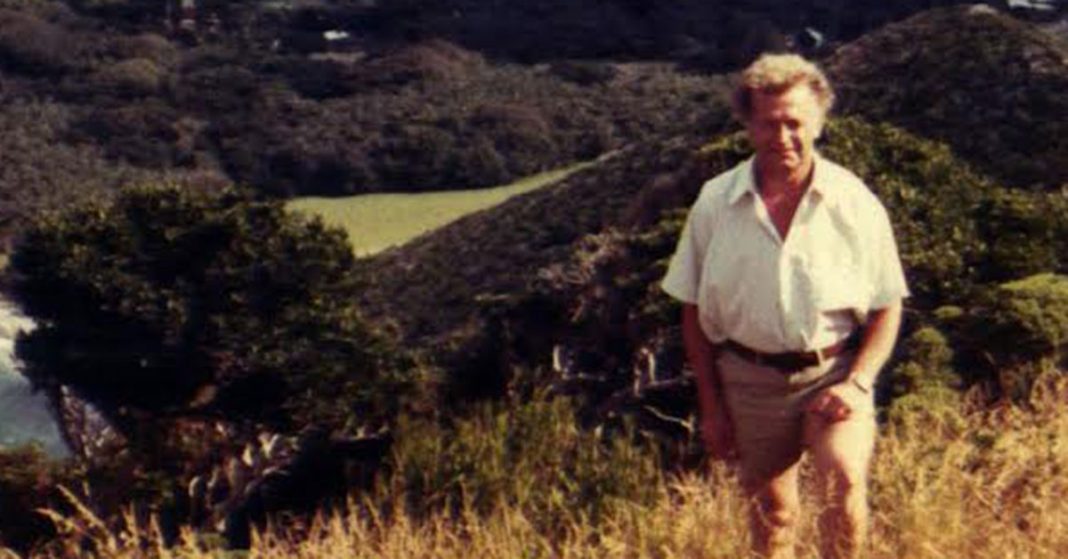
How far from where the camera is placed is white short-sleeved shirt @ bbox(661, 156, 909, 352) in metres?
5.95

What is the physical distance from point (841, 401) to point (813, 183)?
2.02 feet

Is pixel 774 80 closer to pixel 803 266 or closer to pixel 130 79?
pixel 803 266

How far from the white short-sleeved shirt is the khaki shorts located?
3.5 inches

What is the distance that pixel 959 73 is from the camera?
16766 mm

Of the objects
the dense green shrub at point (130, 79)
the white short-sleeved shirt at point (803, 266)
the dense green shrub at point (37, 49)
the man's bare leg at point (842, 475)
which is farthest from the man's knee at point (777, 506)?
the dense green shrub at point (37, 49)

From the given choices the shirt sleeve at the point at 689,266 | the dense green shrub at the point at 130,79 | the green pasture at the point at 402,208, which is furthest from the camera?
the dense green shrub at the point at 130,79

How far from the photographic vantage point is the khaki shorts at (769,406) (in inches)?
238

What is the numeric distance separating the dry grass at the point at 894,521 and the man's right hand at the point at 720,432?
355mm

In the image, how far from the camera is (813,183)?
5988 mm

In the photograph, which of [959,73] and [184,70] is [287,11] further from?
[959,73]

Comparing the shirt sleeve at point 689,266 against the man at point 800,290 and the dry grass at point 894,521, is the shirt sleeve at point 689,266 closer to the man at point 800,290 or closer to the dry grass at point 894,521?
the man at point 800,290

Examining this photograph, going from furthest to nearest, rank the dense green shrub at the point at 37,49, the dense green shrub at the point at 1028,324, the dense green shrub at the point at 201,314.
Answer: the dense green shrub at the point at 37,49, the dense green shrub at the point at 201,314, the dense green shrub at the point at 1028,324

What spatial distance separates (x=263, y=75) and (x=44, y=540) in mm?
43388

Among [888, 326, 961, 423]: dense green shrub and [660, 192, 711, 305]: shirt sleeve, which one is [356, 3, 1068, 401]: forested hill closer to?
[888, 326, 961, 423]: dense green shrub
